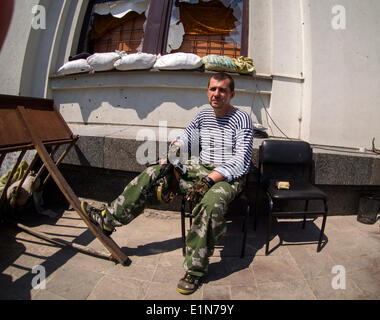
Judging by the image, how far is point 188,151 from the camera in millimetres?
2455

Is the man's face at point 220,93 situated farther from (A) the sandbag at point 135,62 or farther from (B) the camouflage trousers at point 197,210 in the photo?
(A) the sandbag at point 135,62

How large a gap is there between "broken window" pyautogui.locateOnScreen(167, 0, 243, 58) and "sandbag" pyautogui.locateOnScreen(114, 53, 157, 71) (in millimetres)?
859

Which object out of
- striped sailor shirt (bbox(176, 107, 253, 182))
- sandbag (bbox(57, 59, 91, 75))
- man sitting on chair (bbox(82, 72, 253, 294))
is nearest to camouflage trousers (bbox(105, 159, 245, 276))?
man sitting on chair (bbox(82, 72, 253, 294))

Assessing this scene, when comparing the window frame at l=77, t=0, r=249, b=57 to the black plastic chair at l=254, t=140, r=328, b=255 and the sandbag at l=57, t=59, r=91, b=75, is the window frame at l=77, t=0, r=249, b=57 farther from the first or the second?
the black plastic chair at l=254, t=140, r=328, b=255

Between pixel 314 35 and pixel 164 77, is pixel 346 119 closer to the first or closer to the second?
pixel 314 35

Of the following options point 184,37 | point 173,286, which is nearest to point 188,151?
point 173,286

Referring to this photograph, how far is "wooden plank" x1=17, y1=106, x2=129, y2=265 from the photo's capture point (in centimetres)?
196

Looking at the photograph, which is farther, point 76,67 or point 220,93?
point 76,67

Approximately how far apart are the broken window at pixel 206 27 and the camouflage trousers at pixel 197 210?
3395 mm

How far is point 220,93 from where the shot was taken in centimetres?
211

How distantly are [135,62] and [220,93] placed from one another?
7.81ft

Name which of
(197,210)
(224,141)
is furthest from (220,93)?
(197,210)

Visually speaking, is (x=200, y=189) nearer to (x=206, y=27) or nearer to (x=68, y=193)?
(x=68, y=193)

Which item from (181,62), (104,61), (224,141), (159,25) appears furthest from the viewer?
(159,25)
